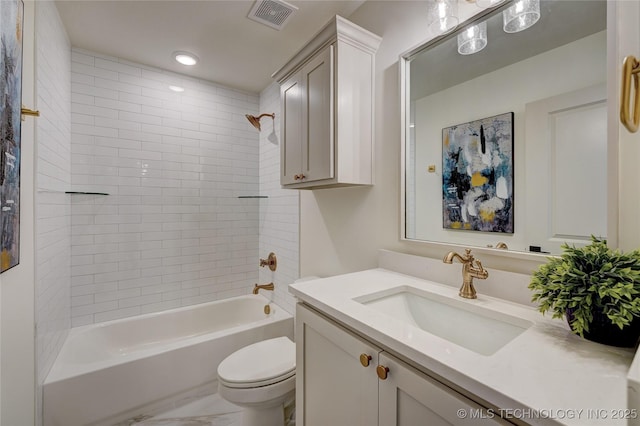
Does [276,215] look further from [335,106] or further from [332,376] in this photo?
[332,376]

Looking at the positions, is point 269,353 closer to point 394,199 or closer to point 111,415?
point 111,415

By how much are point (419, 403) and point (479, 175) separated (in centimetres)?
89

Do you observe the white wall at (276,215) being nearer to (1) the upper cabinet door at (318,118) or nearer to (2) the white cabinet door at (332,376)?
(1) the upper cabinet door at (318,118)

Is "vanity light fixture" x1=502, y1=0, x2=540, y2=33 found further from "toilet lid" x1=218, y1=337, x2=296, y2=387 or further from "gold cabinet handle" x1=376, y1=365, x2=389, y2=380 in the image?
"toilet lid" x1=218, y1=337, x2=296, y2=387

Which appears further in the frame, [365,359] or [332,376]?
[332,376]

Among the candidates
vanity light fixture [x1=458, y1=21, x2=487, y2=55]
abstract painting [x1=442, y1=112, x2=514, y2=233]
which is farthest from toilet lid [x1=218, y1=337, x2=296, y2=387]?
vanity light fixture [x1=458, y1=21, x2=487, y2=55]

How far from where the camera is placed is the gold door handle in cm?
54

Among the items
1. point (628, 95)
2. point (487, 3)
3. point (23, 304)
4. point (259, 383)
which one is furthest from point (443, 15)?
point (23, 304)

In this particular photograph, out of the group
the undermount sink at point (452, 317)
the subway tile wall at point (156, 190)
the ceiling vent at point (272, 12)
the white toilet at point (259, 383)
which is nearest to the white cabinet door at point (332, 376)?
the undermount sink at point (452, 317)

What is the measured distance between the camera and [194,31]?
6.20ft

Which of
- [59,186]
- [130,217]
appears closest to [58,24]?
[59,186]

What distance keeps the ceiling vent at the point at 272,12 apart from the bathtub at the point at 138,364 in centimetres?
214

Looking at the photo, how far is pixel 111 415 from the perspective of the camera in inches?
63.8

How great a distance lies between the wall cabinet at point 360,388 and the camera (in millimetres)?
589
